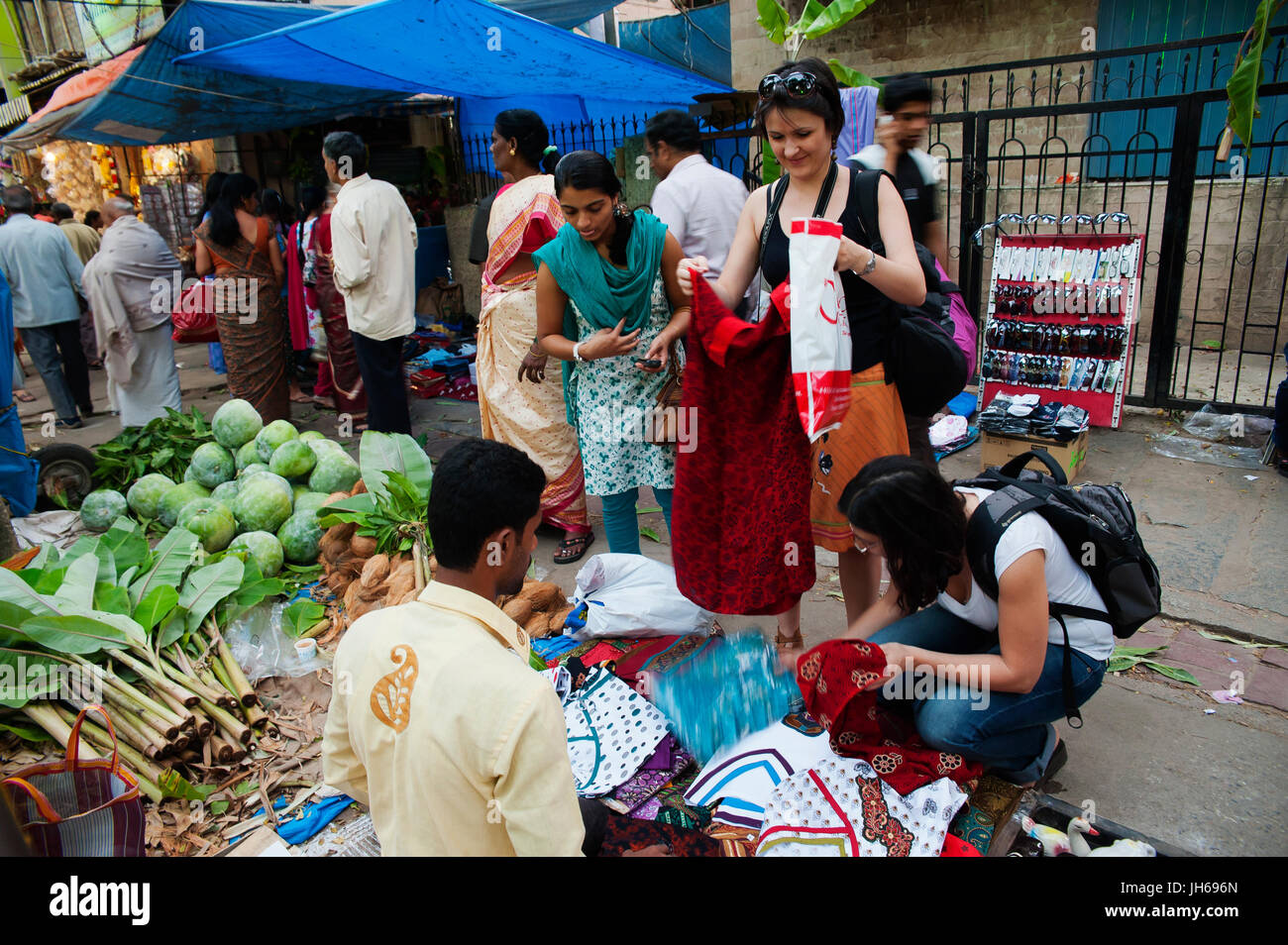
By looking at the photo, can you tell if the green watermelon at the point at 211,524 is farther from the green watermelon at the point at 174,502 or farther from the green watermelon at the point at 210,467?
the green watermelon at the point at 210,467

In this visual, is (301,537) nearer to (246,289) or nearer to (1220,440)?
(246,289)

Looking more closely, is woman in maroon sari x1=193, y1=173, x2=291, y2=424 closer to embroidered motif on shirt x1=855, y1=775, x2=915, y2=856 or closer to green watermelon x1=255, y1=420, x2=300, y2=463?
green watermelon x1=255, y1=420, x2=300, y2=463

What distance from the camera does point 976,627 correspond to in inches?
99.5

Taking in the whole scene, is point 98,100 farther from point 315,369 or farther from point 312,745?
point 312,745

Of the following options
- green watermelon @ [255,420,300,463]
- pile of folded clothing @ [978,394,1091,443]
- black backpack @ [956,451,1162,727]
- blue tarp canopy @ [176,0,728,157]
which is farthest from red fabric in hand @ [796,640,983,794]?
blue tarp canopy @ [176,0,728,157]

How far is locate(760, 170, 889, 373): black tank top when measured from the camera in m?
2.61

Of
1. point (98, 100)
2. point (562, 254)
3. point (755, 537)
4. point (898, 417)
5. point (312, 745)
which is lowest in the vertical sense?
point (312, 745)

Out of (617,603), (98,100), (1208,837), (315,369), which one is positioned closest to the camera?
Result: (1208,837)

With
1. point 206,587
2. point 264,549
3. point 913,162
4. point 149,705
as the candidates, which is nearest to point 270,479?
point 264,549

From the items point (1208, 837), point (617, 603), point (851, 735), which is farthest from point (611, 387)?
point (1208, 837)

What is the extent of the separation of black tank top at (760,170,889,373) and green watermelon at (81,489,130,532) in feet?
13.2

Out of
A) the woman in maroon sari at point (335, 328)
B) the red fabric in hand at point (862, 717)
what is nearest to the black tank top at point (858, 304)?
the red fabric in hand at point (862, 717)

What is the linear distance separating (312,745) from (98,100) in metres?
6.77
